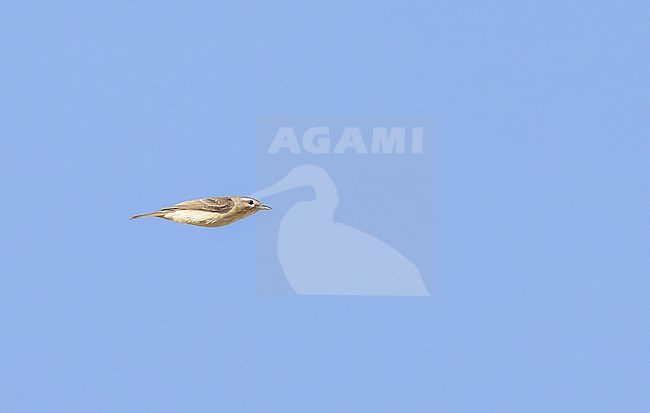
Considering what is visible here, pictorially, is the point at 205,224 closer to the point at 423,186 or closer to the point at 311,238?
the point at 311,238

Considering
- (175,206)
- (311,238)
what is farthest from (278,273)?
(175,206)

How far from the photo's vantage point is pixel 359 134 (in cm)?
513

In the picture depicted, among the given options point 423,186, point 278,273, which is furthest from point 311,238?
point 423,186

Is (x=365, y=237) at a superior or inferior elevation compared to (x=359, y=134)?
inferior

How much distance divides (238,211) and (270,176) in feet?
0.70

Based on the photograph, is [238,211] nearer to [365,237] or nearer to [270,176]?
[270,176]

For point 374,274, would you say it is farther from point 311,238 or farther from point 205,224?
point 205,224

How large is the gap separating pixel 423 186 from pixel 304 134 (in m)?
0.56

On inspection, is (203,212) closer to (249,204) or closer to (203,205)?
(203,205)

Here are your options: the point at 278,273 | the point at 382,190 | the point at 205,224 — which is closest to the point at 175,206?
the point at 205,224

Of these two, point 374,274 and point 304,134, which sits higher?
point 304,134

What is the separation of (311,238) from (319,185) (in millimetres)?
237

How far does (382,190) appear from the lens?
5184mm

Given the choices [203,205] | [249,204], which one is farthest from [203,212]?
[249,204]
